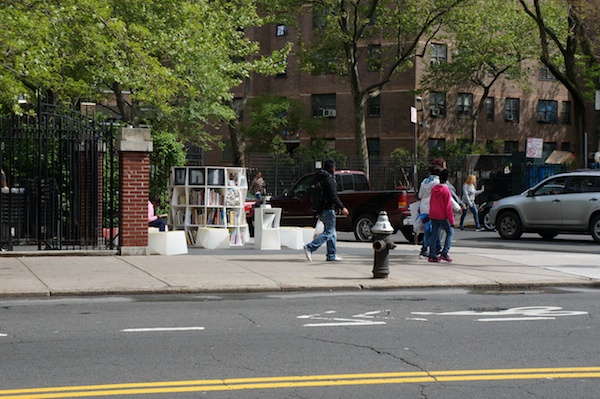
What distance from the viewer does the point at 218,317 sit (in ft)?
35.9

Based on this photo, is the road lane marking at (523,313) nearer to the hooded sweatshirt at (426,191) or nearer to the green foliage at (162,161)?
the hooded sweatshirt at (426,191)

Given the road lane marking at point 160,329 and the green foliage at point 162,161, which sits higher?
the green foliage at point 162,161

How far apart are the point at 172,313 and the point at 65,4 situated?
8.83 meters

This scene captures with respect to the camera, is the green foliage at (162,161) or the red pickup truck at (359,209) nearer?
the red pickup truck at (359,209)

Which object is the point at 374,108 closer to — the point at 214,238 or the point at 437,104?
the point at 437,104

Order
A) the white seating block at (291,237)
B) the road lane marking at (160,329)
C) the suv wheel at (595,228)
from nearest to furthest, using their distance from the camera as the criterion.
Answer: the road lane marking at (160,329) → the white seating block at (291,237) → the suv wheel at (595,228)

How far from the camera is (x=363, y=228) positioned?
23.9m

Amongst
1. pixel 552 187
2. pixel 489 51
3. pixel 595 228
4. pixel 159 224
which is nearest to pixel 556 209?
pixel 552 187

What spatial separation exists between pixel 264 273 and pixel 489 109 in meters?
50.7

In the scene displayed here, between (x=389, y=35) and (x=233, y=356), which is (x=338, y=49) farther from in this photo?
(x=233, y=356)

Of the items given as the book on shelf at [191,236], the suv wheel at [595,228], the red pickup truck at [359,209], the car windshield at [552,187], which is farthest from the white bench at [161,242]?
the suv wheel at [595,228]

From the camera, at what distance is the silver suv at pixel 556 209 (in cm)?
2384

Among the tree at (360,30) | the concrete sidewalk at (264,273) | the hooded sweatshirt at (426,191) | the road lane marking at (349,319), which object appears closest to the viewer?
the road lane marking at (349,319)

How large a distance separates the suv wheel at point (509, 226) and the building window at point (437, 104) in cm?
3504
